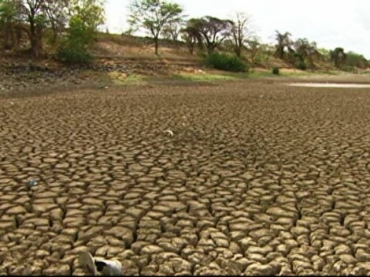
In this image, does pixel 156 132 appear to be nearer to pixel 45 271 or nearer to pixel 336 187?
pixel 336 187

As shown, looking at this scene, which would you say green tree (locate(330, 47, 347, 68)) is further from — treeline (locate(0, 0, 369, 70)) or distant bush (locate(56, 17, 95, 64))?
distant bush (locate(56, 17, 95, 64))

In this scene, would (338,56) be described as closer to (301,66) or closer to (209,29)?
(301,66)

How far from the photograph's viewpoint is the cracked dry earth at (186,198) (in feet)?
12.3

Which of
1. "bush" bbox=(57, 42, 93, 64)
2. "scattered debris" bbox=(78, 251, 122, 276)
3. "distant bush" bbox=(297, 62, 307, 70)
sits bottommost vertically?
"scattered debris" bbox=(78, 251, 122, 276)

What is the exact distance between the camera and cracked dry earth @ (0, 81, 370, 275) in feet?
12.3

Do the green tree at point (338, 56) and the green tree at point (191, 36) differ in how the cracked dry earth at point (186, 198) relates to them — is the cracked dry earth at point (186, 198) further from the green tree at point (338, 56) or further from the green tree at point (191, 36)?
the green tree at point (338, 56)

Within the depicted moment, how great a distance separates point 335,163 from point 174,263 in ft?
14.4

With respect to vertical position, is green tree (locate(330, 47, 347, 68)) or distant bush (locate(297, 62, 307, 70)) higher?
green tree (locate(330, 47, 347, 68))

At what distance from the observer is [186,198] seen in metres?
5.23

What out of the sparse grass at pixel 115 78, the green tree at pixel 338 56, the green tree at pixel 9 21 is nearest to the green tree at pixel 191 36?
the sparse grass at pixel 115 78

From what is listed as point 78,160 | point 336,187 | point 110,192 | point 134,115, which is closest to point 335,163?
point 336,187

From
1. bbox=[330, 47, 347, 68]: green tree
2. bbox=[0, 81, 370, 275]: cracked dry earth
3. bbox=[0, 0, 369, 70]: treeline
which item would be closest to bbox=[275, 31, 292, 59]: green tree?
bbox=[0, 0, 369, 70]: treeline

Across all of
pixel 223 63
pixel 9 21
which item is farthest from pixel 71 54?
pixel 223 63

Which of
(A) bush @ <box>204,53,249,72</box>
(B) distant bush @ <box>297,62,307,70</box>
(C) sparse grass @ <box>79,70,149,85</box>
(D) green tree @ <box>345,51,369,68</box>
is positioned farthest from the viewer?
(D) green tree @ <box>345,51,369,68</box>
